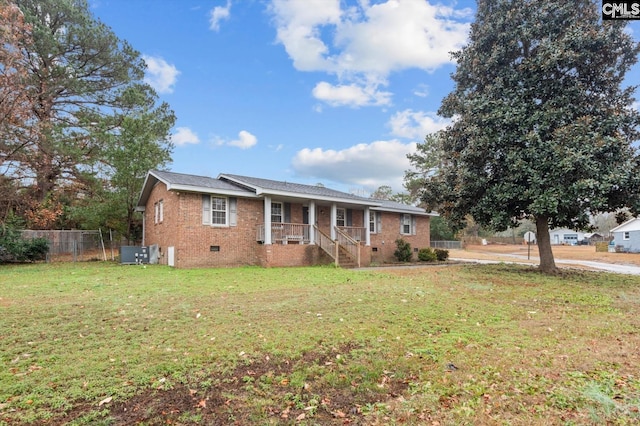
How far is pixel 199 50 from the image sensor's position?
50.9 ft

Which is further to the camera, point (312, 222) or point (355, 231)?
point (355, 231)

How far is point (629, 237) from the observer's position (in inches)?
1403

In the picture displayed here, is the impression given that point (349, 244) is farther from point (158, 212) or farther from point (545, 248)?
point (158, 212)

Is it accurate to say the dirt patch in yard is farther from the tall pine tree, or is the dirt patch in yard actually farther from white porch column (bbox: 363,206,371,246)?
the tall pine tree

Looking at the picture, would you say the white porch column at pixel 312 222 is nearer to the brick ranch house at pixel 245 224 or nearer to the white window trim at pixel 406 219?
the brick ranch house at pixel 245 224

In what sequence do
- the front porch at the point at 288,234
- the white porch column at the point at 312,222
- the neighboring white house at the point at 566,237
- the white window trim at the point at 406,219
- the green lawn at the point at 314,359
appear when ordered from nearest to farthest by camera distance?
the green lawn at the point at 314,359
the front porch at the point at 288,234
the white porch column at the point at 312,222
the white window trim at the point at 406,219
the neighboring white house at the point at 566,237

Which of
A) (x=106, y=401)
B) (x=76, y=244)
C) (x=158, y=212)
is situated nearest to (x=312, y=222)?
(x=158, y=212)

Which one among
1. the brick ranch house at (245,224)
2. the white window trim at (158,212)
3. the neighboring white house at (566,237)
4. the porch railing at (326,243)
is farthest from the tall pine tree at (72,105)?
the neighboring white house at (566,237)

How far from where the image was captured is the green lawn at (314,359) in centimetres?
293

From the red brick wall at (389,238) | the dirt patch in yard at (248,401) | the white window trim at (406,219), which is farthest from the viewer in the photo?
the white window trim at (406,219)

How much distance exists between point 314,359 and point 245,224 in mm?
11860

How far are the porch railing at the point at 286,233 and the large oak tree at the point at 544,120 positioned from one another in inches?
259

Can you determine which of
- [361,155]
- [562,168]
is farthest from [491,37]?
[361,155]

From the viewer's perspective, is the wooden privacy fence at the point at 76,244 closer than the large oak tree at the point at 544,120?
No
